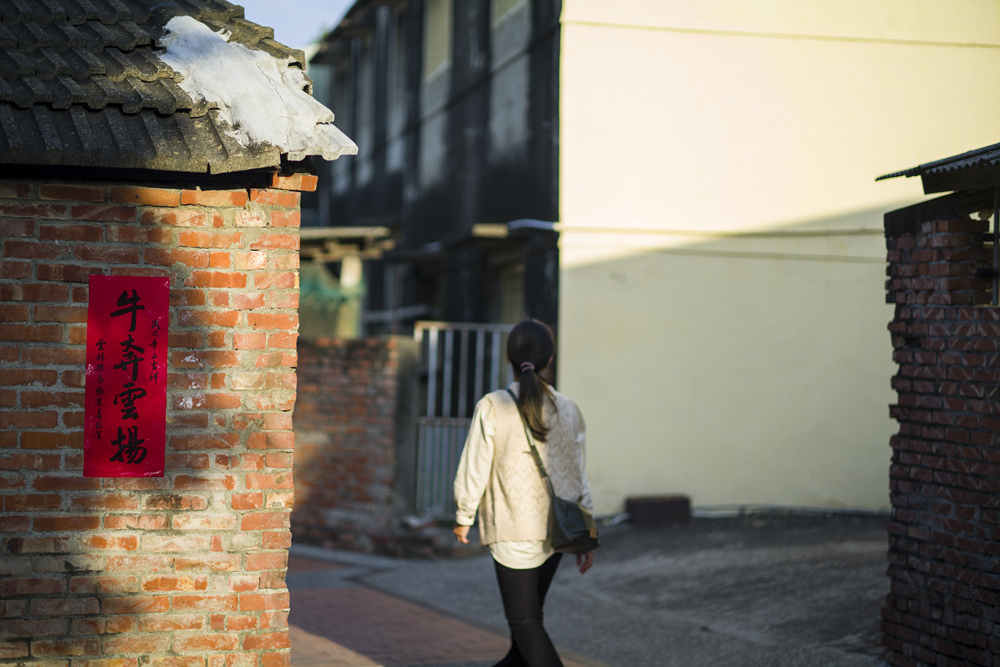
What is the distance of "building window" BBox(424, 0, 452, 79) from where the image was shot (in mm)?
15148

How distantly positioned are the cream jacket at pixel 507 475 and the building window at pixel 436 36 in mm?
10996

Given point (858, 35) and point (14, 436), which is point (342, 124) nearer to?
point (858, 35)

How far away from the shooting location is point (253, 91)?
411cm

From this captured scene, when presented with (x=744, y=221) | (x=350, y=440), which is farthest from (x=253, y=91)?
(x=744, y=221)

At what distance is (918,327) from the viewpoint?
18.7 ft

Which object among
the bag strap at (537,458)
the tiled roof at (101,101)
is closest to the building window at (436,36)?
the tiled roof at (101,101)

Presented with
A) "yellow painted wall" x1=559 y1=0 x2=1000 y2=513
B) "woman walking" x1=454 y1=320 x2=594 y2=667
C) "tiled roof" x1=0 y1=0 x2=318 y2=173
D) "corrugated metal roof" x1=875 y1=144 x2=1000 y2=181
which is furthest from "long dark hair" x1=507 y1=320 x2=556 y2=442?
"yellow painted wall" x1=559 y1=0 x2=1000 y2=513

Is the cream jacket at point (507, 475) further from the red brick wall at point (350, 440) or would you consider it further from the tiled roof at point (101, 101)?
the red brick wall at point (350, 440)

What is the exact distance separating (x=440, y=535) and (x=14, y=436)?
583cm

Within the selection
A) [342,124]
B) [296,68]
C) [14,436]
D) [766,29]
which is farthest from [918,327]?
[342,124]

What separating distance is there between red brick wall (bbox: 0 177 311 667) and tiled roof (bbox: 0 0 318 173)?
27 centimetres

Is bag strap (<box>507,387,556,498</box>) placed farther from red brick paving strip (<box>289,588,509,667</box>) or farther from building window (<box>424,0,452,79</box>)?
building window (<box>424,0,452,79</box>)

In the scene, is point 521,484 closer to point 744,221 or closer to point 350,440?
point 350,440

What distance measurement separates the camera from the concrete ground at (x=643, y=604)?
241 inches
